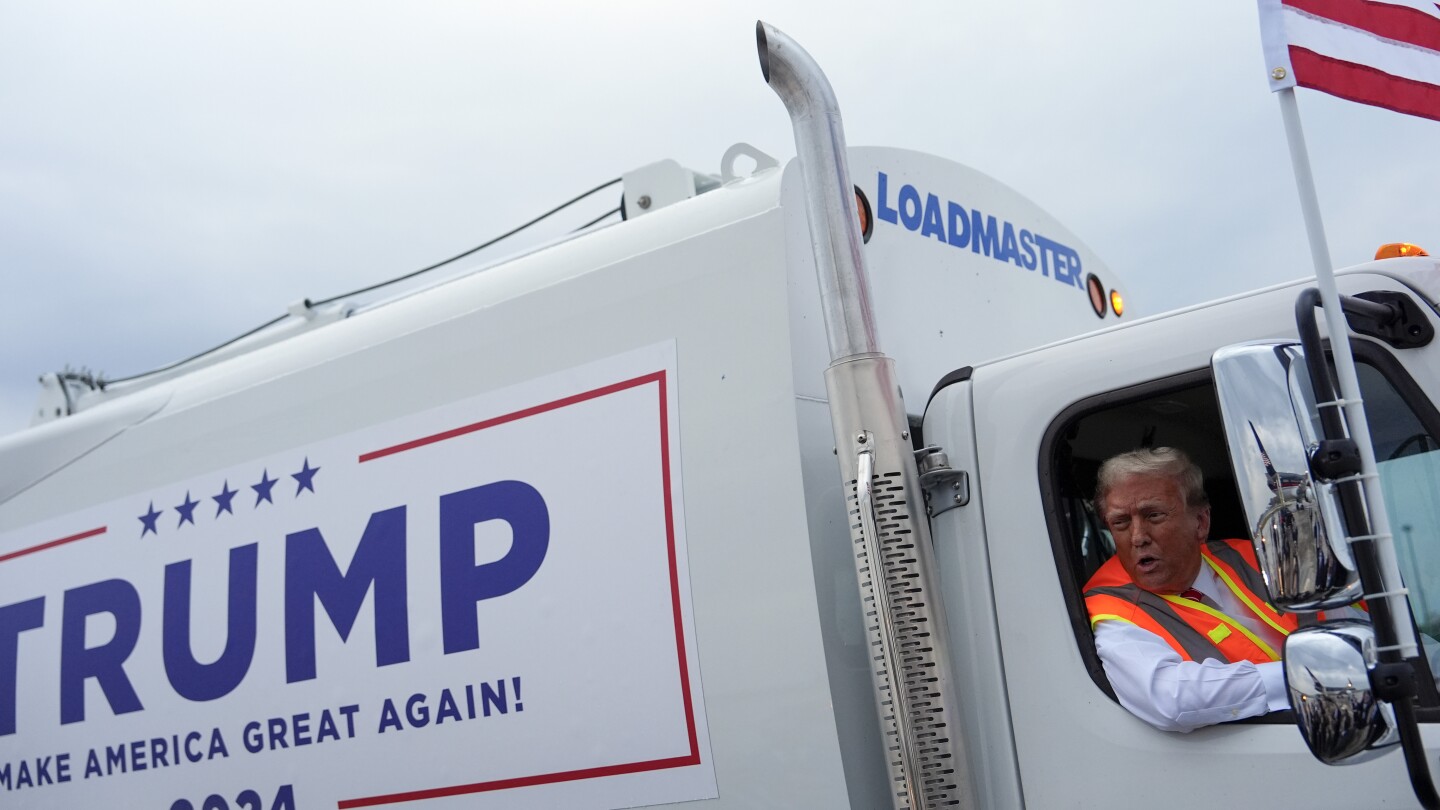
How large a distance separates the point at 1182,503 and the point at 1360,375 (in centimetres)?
51

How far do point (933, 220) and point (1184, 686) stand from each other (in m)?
1.45

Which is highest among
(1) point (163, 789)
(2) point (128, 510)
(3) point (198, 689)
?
(2) point (128, 510)

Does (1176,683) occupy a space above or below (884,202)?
below

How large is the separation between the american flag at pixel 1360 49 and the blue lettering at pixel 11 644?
3.72 m

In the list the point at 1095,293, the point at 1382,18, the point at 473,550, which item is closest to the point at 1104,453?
the point at 1382,18

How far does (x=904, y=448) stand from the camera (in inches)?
101

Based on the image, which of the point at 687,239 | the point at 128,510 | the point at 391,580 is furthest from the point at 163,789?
the point at 687,239

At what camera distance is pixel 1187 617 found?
260 centimetres

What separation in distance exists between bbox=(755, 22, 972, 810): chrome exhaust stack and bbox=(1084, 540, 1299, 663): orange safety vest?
35 cm

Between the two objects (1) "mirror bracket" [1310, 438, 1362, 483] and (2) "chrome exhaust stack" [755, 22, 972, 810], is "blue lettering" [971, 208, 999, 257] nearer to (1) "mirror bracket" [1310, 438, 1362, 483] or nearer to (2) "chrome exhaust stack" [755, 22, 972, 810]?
(2) "chrome exhaust stack" [755, 22, 972, 810]

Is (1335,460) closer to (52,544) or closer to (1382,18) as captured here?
(1382,18)

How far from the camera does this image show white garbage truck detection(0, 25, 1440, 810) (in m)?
2.30

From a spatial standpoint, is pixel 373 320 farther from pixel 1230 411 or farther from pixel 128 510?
pixel 1230 411

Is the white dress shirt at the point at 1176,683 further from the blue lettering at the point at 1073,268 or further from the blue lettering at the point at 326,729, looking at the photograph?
the blue lettering at the point at 326,729
